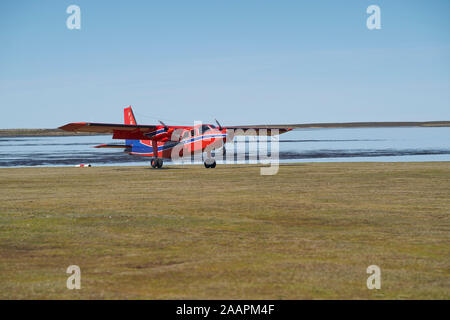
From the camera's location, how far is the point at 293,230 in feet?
34.3

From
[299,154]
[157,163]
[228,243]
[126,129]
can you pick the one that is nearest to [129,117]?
[126,129]

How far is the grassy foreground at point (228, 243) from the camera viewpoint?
6555 millimetres

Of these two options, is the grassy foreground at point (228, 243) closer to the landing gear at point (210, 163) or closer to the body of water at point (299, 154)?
the landing gear at point (210, 163)

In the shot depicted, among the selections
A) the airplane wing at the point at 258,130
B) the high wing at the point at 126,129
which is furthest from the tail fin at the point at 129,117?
the airplane wing at the point at 258,130

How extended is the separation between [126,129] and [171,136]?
296cm

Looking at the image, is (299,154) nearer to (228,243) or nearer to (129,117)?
(129,117)

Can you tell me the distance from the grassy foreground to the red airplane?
13.9m

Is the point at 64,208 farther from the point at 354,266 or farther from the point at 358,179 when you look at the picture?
the point at 358,179

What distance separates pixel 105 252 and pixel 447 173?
19.2 meters

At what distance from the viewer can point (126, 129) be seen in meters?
32.5

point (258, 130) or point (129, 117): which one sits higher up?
point (129, 117)

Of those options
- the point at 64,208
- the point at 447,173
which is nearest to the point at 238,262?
the point at 64,208

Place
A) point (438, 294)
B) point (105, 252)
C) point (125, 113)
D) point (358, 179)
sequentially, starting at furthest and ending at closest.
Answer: point (125, 113) < point (358, 179) < point (105, 252) < point (438, 294)
